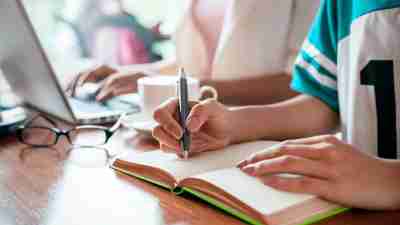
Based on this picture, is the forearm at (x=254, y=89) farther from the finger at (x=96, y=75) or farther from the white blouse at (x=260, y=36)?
the finger at (x=96, y=75)

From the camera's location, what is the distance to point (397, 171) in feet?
2.31

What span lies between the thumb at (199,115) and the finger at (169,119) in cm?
2

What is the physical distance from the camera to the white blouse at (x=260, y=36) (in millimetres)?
1516

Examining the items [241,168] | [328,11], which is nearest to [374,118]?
[328,11]

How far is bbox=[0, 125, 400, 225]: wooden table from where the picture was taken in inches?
26.5

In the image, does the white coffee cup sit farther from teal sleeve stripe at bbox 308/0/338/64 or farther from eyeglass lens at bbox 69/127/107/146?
teal sleeve stripe at bbox 308/0/338/64

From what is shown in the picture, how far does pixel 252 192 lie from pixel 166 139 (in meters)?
0.24

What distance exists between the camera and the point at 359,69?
100cm

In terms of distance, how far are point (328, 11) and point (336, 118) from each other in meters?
0.21

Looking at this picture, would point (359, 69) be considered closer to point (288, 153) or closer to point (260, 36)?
point (288, 153)

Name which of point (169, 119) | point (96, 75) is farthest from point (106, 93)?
point (169, 119)

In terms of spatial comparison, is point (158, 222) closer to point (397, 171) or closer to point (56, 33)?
point (397, 171)

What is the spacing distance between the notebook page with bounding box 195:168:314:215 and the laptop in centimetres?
48

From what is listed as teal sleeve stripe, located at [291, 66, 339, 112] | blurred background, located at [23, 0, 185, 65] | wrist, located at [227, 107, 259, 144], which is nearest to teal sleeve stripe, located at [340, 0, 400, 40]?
teal sleeve stripe, located at [291, 66, 339, 112]
